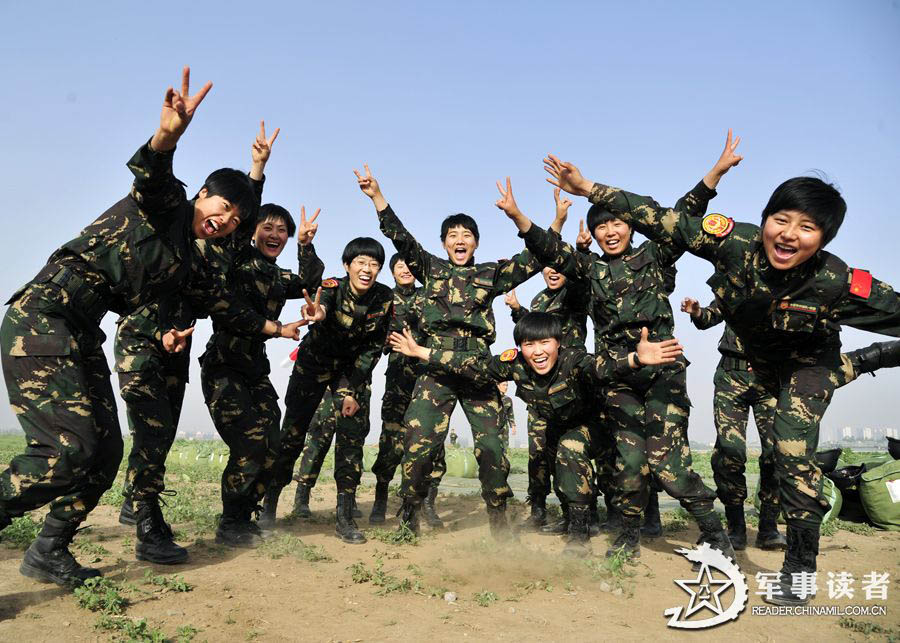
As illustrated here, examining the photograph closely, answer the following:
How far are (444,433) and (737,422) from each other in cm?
274

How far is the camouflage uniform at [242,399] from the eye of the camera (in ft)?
17.4

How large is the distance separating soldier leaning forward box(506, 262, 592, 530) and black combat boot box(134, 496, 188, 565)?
3.34 meters

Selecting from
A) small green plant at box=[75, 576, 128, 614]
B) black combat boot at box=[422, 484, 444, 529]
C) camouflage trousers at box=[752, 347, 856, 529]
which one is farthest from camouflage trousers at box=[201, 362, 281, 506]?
camouflage trousers at box=[752, 347, 856, 529]

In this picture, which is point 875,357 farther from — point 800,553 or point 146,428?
point 146,428

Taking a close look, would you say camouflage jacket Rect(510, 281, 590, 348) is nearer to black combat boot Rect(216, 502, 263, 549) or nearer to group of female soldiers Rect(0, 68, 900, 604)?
group of female soldiers Rect(0, 68, 900, 604)

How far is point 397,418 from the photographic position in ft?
23.4

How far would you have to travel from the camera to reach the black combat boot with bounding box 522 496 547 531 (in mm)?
6582

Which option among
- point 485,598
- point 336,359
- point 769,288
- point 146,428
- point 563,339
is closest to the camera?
point 485,598

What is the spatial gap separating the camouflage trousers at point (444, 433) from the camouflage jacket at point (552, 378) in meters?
0.19

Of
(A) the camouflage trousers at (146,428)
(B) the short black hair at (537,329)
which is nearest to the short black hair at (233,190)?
(A) the camouflage trousers at (146,428)

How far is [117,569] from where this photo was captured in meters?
4.31

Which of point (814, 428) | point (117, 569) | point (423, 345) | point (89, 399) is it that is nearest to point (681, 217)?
point (814, 428)

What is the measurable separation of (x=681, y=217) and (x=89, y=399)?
3.92 meters
